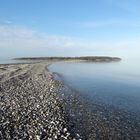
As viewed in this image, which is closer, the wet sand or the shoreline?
the shoreline

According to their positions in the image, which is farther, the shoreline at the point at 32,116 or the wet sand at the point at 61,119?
the wet sand at the point at 61,119

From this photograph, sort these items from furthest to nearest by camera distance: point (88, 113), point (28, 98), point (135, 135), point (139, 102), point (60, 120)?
point (139, 102) < point (28, 98) < point (88, 113) < point (60, 120) < point (135, 135)

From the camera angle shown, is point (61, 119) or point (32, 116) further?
point (32, 116)

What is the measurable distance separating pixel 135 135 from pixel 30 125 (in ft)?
27.5

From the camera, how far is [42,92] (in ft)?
134

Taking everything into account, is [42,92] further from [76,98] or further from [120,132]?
[120,132]

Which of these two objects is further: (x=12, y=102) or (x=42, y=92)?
(x=42, y=92)

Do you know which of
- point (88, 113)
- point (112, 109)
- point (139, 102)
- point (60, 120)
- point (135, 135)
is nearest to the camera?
point (135, 135)

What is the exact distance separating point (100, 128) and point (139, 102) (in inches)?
583

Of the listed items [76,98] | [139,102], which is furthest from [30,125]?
[139,102]

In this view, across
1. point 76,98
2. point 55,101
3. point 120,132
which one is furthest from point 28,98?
point 120,132

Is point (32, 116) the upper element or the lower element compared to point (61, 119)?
upper

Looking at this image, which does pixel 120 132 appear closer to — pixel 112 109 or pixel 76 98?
pixel 112 109

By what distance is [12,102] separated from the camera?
32406 mm
